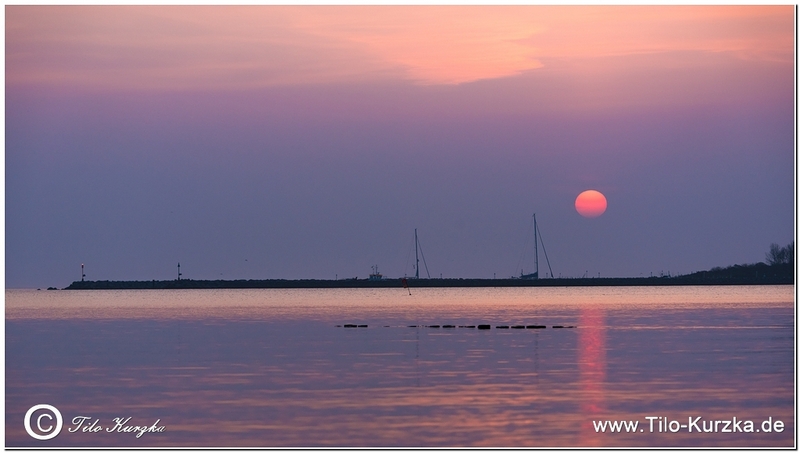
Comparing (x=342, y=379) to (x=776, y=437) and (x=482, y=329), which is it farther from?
(x=482, y=329)

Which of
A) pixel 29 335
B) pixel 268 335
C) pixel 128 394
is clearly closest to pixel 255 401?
pixel 128 394

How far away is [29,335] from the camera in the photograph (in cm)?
5850

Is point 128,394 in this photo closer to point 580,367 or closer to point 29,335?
point 580,367

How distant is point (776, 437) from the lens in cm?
2303

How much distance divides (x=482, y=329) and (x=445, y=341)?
916 cm

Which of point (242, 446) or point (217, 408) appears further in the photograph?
point (217, 408)

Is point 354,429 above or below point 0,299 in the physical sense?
below

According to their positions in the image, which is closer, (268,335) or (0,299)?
(0,299)

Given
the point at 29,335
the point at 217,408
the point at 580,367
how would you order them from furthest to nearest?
the point at 29,335
the point at 580,367
the point at 217,408

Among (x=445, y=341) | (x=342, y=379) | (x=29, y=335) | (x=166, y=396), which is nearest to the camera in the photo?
(x=166, y=396)

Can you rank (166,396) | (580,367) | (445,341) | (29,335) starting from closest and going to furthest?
(166,396)
(580,367)
(445,341)
(29,335)

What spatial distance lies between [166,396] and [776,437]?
14097 mm

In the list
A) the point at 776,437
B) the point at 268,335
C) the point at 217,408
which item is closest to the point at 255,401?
the point at 217,408

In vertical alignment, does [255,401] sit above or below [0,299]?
below
